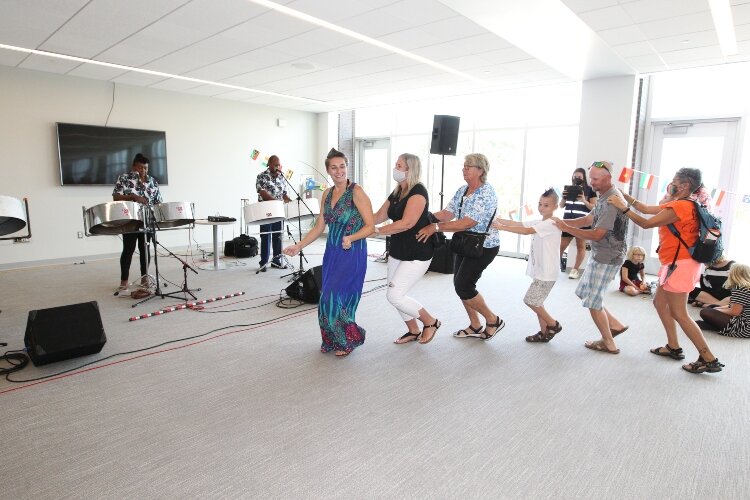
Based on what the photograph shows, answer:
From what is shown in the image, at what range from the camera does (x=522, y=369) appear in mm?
3355

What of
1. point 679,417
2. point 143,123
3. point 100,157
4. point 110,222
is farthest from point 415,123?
point 679,417

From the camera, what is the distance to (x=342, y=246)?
324 centimetres

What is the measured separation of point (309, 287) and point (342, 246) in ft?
6.06

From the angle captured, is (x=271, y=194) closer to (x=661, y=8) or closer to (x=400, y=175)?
(x=400, y=175)

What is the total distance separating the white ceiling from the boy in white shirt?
1.97 metres

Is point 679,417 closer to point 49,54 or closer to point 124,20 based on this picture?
point 124,20

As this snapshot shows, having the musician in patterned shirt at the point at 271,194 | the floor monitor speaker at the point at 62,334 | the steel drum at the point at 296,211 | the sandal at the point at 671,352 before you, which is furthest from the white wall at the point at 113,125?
the sandal at the point at 671,352

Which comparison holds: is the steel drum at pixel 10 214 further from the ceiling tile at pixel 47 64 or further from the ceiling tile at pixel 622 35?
the ceiling tile at pixel 622 35

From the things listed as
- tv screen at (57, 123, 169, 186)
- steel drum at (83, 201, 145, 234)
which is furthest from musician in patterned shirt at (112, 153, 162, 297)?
tv screen at (57, 123, 169, 186)

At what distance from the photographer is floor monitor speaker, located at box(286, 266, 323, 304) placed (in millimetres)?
4949

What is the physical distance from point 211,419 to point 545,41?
5317mm

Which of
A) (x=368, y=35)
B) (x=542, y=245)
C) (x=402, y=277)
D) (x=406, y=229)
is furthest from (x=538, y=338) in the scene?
(x=368, y=35)

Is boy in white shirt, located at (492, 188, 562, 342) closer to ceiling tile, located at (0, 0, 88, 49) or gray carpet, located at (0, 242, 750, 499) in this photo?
gray carpet, located at (0, 242, 750, 499)

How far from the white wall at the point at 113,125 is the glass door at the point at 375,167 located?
165 centimetres
